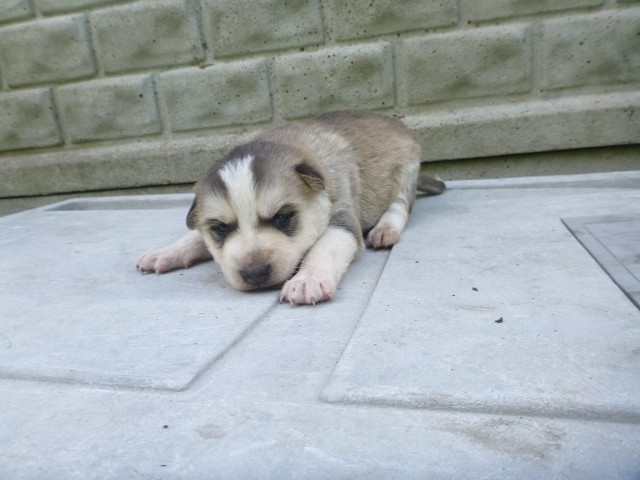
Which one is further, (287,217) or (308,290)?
(287,217)

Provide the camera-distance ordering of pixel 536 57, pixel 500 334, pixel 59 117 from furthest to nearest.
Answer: pixel 59 117, pixel 536 57, pixel 500 334

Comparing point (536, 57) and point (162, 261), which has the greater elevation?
point (536, 57)

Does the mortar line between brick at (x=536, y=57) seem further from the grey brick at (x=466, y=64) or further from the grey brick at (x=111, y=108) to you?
the grey brick at (x=111, y=108)

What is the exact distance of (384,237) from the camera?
138 inches

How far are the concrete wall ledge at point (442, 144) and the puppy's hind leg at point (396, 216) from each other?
1112 millimetres

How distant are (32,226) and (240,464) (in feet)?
13.5

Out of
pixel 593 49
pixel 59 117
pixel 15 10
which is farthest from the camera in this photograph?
pixel 59 117

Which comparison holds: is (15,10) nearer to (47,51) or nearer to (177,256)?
(47,51)

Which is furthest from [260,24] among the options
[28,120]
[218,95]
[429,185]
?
[28,120]

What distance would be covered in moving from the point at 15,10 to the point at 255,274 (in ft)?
16.7

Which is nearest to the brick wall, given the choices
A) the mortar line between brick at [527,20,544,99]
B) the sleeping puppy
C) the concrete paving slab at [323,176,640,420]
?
the mortar line between brick at [527,20,544,99]

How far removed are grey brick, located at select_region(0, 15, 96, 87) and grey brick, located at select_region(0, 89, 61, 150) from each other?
0.61 ft

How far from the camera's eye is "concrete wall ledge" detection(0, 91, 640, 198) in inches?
198

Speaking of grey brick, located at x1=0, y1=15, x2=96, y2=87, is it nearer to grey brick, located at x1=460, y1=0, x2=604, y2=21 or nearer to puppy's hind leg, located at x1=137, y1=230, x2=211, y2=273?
puppy's hind leg, located at x1=137, y1=230, x2=211, y2=273
